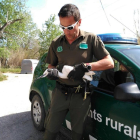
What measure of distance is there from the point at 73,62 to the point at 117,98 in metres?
0.58

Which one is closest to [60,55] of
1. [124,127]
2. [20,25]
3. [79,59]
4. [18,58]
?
[79,59]

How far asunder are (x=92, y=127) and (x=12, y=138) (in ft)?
5.63

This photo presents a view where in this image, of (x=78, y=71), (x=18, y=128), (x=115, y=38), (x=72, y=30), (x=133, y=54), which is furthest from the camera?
(x=18, y=128)

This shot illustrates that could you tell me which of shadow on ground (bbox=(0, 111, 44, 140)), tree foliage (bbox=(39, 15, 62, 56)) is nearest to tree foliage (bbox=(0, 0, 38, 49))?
tree foliage (bbox=(39, 15, 62, 56))

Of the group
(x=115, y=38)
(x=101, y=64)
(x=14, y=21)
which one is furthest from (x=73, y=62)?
(x=14, y=21)

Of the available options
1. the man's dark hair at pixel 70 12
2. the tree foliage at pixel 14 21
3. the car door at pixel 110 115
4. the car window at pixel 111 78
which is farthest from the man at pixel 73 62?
the tree foliage at pixel 14 21

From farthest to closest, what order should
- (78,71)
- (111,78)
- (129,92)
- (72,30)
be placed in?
(111,78) < (72,30) < (78,71) < (129,92)

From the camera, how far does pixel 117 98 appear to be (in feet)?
5.32

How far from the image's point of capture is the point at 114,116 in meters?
1.83

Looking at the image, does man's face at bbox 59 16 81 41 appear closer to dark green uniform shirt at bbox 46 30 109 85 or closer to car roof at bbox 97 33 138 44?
dark green uniform shirt at bbox 46 30 109 85

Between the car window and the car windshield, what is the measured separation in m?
0.14

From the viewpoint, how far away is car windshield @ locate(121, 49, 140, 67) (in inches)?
75.1

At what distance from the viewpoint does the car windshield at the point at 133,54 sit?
191 cm

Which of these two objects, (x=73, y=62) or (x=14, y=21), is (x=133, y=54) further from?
(x=14, y=21)
